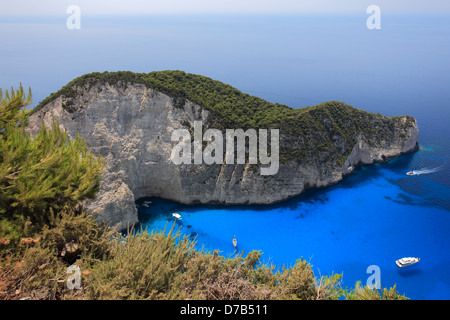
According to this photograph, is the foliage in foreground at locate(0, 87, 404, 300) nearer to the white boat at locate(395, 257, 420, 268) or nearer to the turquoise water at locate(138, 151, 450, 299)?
the turquoise water at locate(138, 151, 450, 299)

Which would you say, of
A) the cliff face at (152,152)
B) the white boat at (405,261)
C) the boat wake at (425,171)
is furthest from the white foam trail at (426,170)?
the white boat at (405,261)

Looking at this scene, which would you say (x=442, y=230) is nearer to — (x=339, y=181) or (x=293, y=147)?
(x=339, y=181)

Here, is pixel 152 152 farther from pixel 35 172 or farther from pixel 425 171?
pixel 425 171

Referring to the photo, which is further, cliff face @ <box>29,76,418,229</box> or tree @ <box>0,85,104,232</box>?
cliff face @ <box>29,76,418,229</box>

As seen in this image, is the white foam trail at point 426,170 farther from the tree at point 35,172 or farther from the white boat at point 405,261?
the tree at point 35,172

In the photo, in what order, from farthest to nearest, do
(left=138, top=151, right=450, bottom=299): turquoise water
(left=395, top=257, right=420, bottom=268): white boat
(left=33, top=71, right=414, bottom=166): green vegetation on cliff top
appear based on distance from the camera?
1. (left=33, top=71, right=414, bottom=166): green vegetation on cliff top
2. (left=395, top=257, right=420, bottom=268): white boat
3. (left=138, top=151, right=450, bottom=299): turquoise water

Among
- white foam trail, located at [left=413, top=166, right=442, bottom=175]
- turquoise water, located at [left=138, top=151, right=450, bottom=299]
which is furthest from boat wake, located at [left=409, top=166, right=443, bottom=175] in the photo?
turquoise water, located at [left=138, top=151, right=450, bottom=299]
